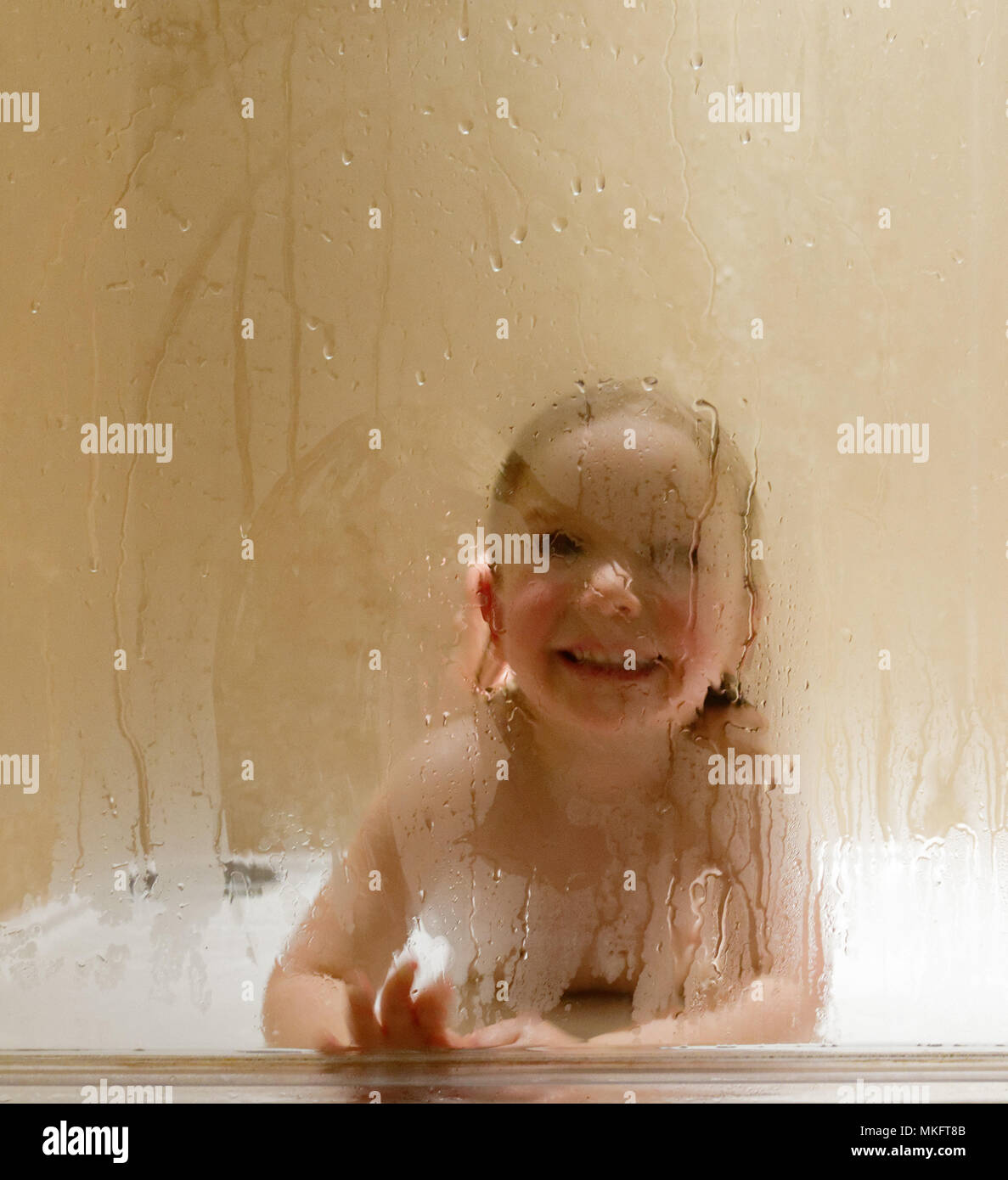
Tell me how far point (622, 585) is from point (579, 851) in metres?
0.14

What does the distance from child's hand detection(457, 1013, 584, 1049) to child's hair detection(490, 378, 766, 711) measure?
0.18m

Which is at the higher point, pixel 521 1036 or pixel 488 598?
pixel 488 598

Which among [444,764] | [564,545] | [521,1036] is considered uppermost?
[564,545]

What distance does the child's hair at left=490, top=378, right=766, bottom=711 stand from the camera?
0.42 m

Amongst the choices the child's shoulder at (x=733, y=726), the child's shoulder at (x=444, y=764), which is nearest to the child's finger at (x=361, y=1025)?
the child's shoulder at (x=444, y=764)

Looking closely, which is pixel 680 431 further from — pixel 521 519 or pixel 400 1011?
pixel 400 1011

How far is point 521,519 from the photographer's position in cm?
42

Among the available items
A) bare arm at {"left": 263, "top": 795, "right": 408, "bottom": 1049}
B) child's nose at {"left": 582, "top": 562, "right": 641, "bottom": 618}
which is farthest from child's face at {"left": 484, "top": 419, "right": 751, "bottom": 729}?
bare arm at {"left": 263, "top": 795, "right": 408, "bottom": 1049}

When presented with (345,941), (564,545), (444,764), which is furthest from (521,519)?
(345,941)

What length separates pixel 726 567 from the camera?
418mm

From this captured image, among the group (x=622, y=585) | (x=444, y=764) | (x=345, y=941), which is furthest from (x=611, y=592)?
(x=345, y=941)

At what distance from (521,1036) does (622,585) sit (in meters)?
0.24
